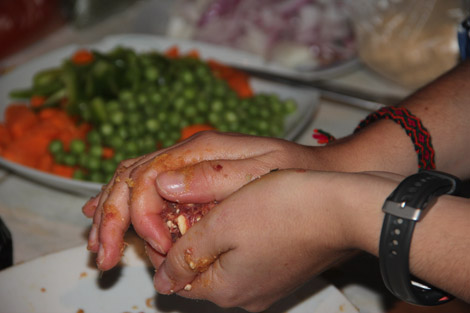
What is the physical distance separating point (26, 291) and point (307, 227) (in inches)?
26.6

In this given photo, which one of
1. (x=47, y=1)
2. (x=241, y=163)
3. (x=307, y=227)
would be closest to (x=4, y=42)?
(x=47, y=1)

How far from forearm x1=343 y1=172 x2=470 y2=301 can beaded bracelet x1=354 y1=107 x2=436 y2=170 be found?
366mm

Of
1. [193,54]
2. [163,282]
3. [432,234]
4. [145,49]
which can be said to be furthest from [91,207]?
[145,49]

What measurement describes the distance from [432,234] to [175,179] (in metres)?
0.43

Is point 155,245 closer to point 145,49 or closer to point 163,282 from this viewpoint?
point 163,282

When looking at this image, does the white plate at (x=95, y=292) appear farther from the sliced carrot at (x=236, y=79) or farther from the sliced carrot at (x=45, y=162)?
the sliced carrot at (x=236, y=79)

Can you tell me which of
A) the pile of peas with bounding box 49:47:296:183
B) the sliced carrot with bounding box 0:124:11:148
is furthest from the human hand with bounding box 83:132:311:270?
the sliced carrot with bounding box 0:124:11:148

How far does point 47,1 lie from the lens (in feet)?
9.43

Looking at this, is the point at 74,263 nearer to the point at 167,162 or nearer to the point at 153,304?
the point at 153,304

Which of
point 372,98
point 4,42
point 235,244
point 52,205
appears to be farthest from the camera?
point 4,42

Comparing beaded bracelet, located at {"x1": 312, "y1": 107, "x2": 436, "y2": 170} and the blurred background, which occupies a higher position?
beaded bracelet, located at {"x1": 312, "y1": 107, "x2": 436, "y2": 170}

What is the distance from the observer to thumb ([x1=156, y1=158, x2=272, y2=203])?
978mm

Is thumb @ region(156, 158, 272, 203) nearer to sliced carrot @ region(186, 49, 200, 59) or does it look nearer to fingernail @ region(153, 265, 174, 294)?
fingernail @ region(153, 265, 174, 294)

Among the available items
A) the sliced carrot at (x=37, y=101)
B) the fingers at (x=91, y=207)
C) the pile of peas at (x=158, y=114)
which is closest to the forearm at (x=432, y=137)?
the fingers at (x=91, y=207)
